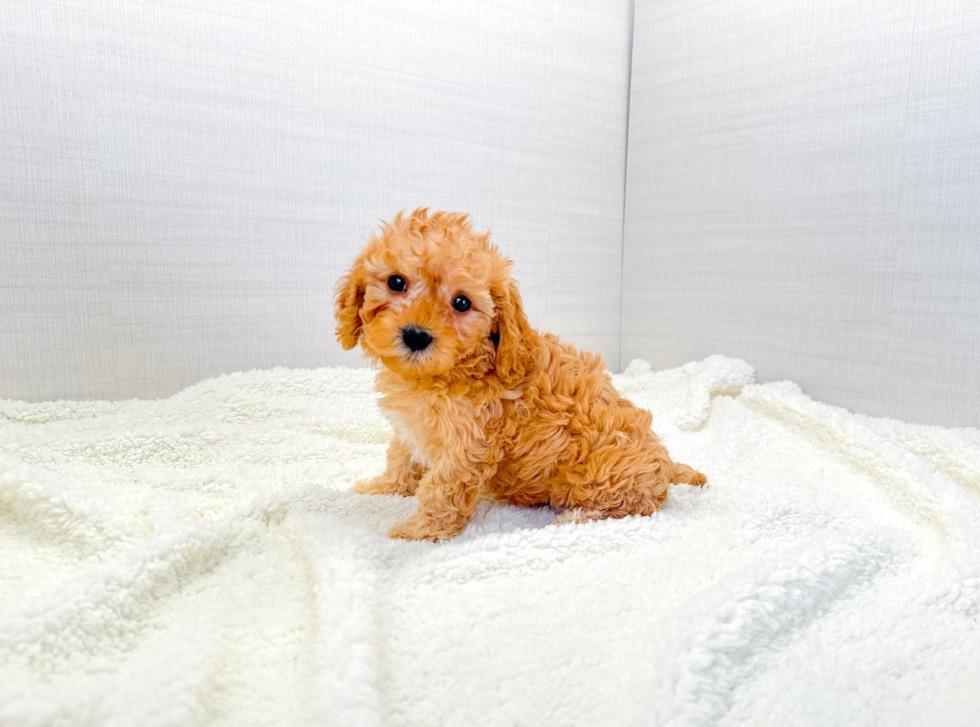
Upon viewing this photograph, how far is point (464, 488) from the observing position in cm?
108

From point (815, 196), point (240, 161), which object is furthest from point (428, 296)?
point (815, 196)

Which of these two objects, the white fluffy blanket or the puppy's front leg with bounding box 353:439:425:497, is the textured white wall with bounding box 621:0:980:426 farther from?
the puppy's front leg with bounding box 353:439:425:497

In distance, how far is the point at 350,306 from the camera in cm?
108

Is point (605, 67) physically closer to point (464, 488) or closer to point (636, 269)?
point (636, 269)

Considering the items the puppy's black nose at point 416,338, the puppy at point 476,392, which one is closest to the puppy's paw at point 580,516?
the puppy at point 476,392

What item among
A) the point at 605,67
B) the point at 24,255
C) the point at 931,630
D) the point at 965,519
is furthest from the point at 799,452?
the point at 24,255

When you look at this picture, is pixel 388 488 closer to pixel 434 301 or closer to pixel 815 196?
pixel 434 301

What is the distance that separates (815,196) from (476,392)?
127 centimetres

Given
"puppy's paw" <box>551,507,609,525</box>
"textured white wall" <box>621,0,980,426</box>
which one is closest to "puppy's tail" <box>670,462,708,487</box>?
"puppy's paw" <box>551,507,609,525</box>

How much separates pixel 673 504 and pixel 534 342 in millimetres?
442

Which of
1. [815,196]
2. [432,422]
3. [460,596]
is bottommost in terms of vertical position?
[460,596]

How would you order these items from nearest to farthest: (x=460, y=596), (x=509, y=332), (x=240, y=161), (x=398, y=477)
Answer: (x=460, y=596) → (x=509, y=332) → (x=398, y=477) → (x=240, y=161)

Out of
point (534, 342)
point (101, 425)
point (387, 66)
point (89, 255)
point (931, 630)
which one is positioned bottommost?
point (931, 630)

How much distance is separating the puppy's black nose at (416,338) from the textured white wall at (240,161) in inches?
35.2
